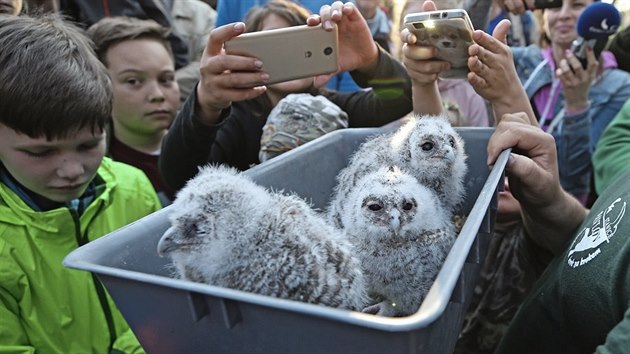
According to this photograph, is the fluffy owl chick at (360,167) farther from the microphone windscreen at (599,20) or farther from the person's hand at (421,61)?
the microphone windscreen at (599,20)

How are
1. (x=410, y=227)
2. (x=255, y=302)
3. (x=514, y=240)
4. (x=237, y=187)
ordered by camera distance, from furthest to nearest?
(x=514, y=240) < (x=410, y=227) < (x=237, y=187) < (x=255, y=302)

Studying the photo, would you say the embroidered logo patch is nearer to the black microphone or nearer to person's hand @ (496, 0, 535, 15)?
the black microphone

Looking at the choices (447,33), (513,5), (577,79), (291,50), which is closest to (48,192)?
(291,50)

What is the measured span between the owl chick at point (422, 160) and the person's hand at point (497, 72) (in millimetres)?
176

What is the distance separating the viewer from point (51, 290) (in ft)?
4.73

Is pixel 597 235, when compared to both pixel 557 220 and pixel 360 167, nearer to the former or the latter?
pixel 557 220

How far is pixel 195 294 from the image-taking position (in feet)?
2.32

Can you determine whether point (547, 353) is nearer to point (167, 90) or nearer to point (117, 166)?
point (117, 166)

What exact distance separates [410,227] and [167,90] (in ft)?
5.95

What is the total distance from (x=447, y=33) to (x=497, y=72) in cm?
19

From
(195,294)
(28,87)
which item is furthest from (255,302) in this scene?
(28,87)

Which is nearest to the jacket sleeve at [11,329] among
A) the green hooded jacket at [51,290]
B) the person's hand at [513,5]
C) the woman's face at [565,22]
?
the green hooded jacket at [51,290]

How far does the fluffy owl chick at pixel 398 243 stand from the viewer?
3.51ft

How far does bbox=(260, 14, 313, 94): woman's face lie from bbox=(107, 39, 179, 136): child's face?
612 millimetres
